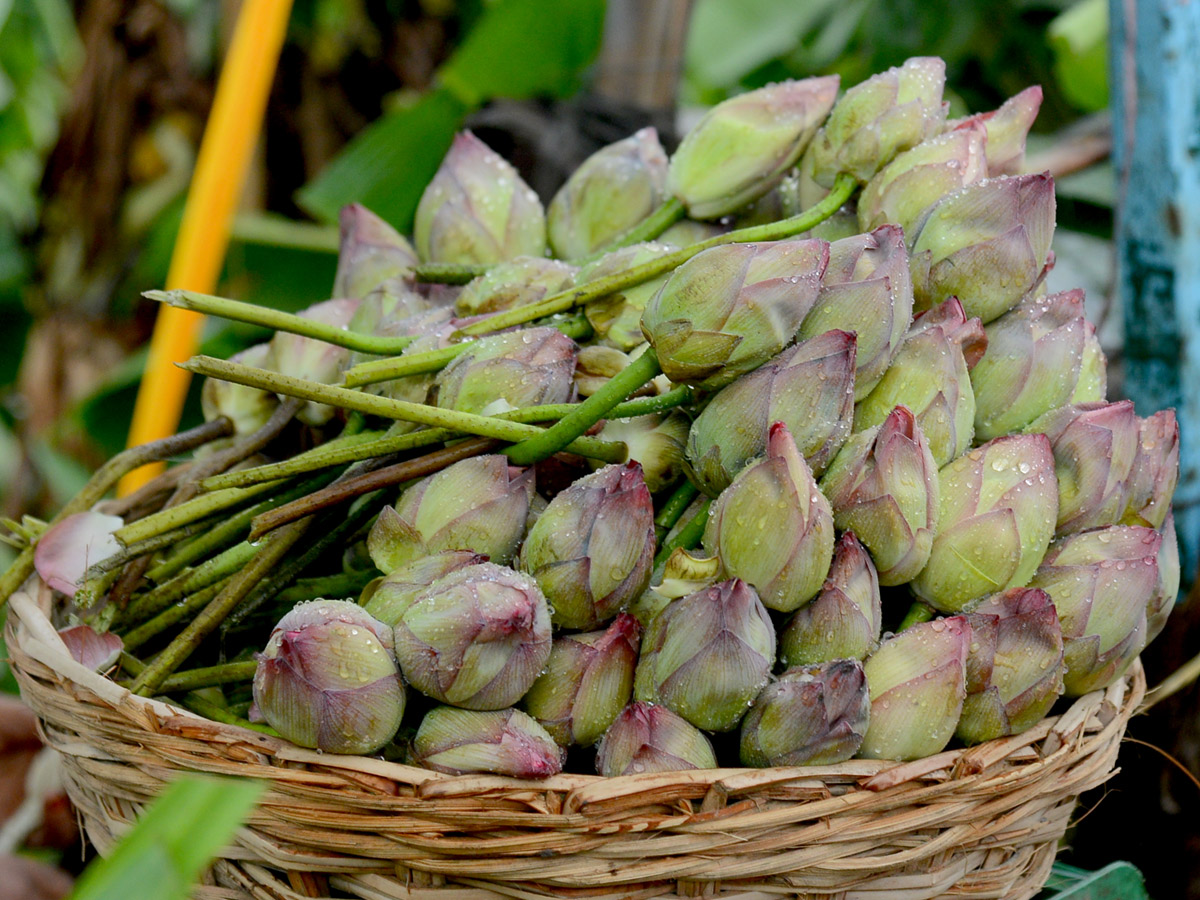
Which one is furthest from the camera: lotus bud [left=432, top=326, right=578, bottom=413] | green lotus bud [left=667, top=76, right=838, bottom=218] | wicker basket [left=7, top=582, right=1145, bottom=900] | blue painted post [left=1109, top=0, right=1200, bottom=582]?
blue painted post [left=1109, top=0, right=1200, bottom=582]

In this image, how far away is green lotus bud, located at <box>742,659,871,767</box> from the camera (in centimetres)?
54

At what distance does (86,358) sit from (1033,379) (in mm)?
2654

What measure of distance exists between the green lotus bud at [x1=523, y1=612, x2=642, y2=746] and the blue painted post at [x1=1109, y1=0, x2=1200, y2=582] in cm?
82

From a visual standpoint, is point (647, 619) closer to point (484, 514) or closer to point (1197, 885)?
point (484, 514)

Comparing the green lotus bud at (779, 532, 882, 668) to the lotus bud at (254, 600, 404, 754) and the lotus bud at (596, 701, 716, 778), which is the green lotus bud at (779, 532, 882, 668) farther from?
the lotus bud at (254, 600, 404, 754)

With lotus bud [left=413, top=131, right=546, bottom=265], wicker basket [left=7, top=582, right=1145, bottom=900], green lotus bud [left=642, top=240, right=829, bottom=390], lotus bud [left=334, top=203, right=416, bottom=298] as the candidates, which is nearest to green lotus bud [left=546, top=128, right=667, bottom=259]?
lotus bud [left=413, top=131, right=546, bottom=265]

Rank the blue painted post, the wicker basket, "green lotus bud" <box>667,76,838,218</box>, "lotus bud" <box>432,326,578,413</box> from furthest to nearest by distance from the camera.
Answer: the blue painted post < "green lotus bud" <box>667,76,838,218</box> < "lotus bud" <box>432,326,578,413</box> < the wicker basket

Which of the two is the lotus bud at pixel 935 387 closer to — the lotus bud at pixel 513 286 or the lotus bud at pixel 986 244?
the lotus bud at pixel 986 244

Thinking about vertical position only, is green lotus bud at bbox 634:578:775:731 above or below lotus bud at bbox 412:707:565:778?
above

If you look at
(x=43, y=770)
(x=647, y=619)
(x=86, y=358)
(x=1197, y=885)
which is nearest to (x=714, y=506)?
(x=647, y=619)

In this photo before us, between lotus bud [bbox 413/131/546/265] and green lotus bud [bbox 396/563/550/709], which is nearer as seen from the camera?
green lotus bud [bbox 396/563/550/709]

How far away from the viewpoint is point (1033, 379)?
0.67 meters

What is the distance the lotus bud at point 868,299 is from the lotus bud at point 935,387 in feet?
0.05

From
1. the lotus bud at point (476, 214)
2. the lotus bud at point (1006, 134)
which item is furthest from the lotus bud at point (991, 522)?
the lotus bud at point (476, 214)
